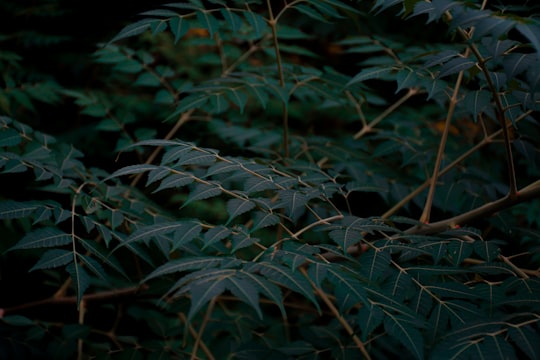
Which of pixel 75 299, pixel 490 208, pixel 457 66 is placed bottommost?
pixel 75 299

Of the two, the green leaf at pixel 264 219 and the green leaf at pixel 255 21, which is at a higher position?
the green leaf at pixel 255 21

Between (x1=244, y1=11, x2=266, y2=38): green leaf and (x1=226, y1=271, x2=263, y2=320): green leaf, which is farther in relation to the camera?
(x1=244, y1=11, x2=266, y2=38): green leaf

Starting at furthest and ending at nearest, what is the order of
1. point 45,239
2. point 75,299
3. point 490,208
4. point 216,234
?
point 75,299, point 490,208, point 45,239, point 216,234

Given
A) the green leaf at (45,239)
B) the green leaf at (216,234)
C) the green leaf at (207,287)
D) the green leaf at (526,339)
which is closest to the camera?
the green leaf at (207,287)

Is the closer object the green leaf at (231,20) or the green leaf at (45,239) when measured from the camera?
the green leaf at (45,239)

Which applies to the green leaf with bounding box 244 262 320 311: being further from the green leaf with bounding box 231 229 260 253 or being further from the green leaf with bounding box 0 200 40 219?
the green leaf with bounding box 0 200 40 219

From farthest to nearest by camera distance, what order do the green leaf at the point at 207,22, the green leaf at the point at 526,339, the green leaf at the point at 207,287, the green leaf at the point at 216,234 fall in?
the green leaf at the point at 207,22 < the green leaf at the point at 216,234 < the green leaf at the point at 526,339 < the green leaf at the point at 207,287

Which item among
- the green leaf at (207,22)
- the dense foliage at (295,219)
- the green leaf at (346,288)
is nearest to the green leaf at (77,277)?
the dense foliage at (295,219)

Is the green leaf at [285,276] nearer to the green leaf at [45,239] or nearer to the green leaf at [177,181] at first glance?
the green leaf at [177,181]

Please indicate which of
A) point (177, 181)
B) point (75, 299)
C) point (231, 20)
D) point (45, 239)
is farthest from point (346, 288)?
point (75, 299)

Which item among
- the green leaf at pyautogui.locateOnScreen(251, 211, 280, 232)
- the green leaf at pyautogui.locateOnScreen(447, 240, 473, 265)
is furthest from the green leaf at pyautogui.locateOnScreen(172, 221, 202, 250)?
the green leaf at pyautogui.locateOnScreen(447, 240, 473, 265)

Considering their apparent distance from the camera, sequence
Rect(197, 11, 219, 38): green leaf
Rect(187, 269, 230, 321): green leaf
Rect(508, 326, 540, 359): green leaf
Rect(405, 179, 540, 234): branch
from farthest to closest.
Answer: Rect(197, 11, 219, 38): green leaf < Rect(405, 179, 540, 234): branch < Rect(508, 326, 540, 359): green leaf < Rect(187, 269, 230, 321): green leaf

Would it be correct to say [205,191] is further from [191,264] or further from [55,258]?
[55,258]

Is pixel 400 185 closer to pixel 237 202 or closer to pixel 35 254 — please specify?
pixel 237 202
